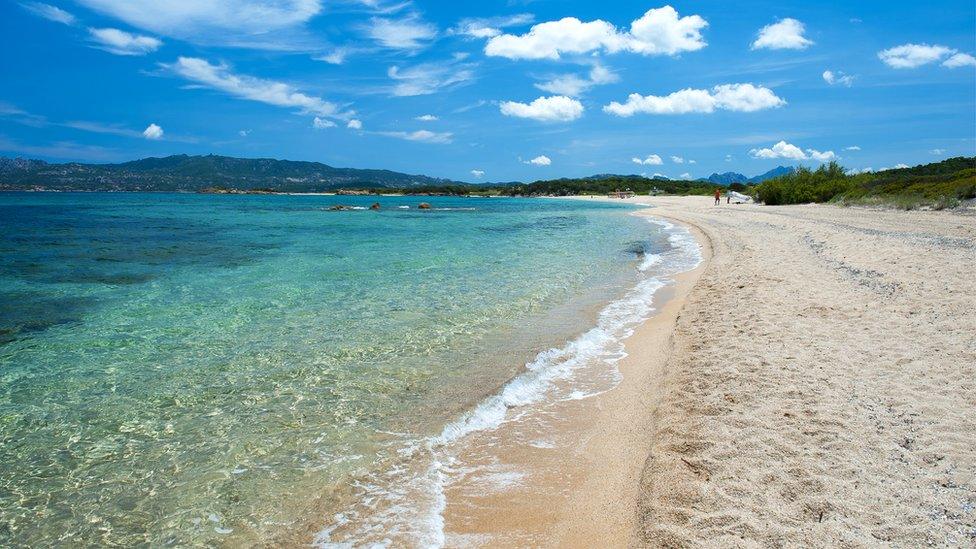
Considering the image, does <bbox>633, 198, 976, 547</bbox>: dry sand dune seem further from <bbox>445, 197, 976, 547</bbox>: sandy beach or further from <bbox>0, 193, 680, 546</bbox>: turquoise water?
<bbox>0, 193, 680, 546</bbox>: turquoise water

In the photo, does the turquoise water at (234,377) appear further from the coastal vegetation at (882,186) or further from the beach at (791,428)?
the coastal vegetation at (882,186)

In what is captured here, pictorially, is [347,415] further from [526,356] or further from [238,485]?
[526,356]

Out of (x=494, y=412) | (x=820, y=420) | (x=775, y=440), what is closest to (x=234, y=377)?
(x=494, y=412)

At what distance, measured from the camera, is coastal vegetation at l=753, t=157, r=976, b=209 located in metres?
30.0

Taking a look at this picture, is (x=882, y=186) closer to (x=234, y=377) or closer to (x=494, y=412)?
(x=494, y=412)

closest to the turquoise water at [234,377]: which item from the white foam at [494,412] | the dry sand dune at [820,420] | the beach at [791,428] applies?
the white foam at [494,412]

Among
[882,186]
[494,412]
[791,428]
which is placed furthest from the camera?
[882,186]

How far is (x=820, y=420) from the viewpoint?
4.73 metres

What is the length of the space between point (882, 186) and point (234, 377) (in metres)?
49.5

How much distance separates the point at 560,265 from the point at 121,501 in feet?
48.1

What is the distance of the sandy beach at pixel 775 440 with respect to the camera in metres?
3.47

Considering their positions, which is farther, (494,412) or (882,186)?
(882,186)

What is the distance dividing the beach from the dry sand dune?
0.02m

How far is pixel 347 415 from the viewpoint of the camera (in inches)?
238
